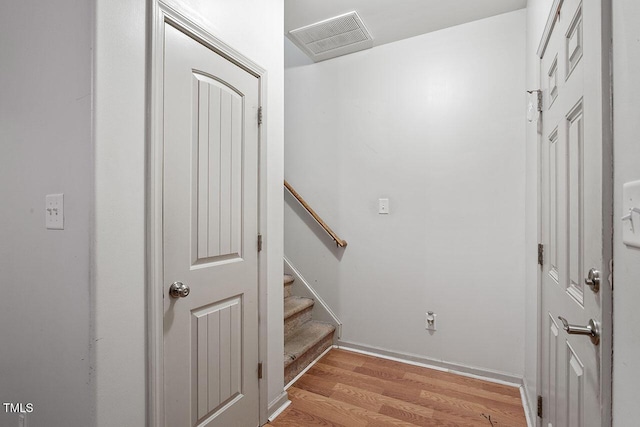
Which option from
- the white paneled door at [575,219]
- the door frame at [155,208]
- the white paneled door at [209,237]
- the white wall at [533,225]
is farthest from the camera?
the white wall at [533,225]

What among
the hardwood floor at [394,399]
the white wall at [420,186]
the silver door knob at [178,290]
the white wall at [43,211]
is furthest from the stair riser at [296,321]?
the white wall at [43,211]

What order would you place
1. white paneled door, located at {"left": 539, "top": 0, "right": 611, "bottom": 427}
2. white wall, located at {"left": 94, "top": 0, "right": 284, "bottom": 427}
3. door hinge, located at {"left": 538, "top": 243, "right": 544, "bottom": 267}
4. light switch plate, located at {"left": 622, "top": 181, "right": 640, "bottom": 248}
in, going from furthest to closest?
door hinge, located at {"left": 538, "top": 243, "right": 544, "bottom": 267} < white wall, located at {"left": 94, "top": 0, "right": 284, "bottom": 427} < white paneled door, located at {"left": 539, "top": 0, "right": 611, "bottom": 427} < light switch plate, located at {"left": 622, "top": 181, "right": 640, "bottom": 248}

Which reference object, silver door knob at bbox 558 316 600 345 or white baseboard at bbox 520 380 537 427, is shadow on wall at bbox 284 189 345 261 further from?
silver door knob at bbox 558 316 600 345

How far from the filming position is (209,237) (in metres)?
1.48

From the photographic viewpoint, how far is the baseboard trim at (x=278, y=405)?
1865mm

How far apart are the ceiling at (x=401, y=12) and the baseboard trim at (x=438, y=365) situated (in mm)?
2606

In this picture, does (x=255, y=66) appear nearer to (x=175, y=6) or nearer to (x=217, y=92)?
(x=217, y=92)

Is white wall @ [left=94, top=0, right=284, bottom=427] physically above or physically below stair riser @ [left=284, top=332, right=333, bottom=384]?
above

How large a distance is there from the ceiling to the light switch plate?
6.97 feet

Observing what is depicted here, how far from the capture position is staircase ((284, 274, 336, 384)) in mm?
2291

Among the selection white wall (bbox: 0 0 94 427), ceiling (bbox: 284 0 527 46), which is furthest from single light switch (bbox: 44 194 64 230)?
ceiling (bbox: 284 0 527 46)

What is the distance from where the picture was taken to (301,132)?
3.02m

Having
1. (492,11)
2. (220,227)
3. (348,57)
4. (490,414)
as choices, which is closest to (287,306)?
(220,227)

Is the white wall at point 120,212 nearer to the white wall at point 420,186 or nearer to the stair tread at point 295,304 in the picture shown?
the stair tread at point 295,304
